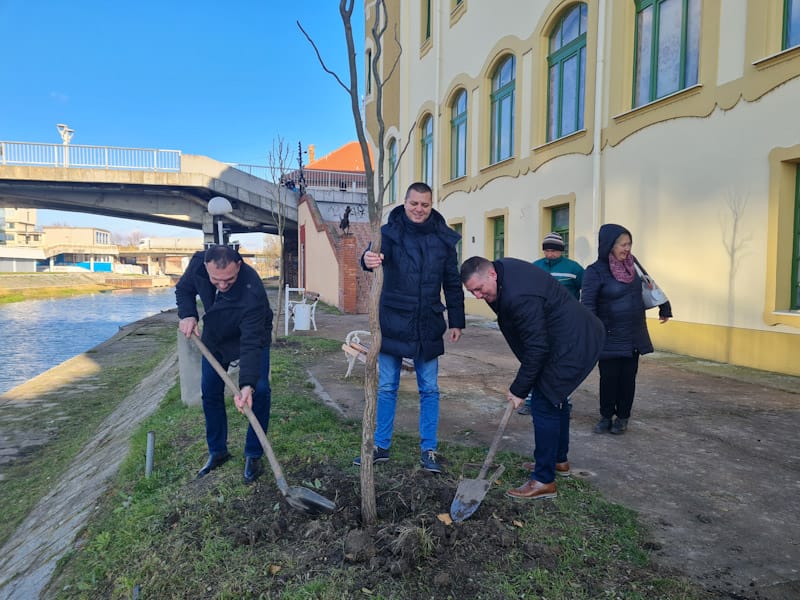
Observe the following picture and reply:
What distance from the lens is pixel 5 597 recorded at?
3270mm

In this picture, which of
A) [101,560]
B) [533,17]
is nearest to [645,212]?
[533,17]

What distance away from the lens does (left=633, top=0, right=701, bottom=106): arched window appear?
25.6ft

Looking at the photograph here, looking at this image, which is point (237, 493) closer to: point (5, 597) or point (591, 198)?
point (5, 597)

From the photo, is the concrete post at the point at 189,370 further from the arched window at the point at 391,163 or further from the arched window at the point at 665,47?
the arched window at the point at 391,163

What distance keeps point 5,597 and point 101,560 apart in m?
0.92

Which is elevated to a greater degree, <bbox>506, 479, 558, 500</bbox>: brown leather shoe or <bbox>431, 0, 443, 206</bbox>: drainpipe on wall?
<bbox>431, 0, 443, 206</bbox>: drainpipe on wall

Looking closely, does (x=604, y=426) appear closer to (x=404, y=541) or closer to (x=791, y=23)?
(x=404, y=541)

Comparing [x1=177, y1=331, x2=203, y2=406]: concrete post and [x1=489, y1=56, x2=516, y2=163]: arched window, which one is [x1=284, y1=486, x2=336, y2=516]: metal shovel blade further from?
[x1=489, y1=56, x2=516, y2=163]: arched window

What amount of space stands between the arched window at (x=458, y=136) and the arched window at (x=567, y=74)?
3.85 meters

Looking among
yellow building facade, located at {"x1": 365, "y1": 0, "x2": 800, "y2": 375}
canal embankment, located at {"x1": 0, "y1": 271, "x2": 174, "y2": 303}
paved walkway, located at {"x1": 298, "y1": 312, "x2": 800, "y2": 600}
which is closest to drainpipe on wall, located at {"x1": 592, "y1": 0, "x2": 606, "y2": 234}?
yellow building facade, located at {"x1": 365, "y1": 0, "x2": 800, "y2": 375}

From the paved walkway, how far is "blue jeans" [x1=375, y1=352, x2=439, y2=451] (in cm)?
84

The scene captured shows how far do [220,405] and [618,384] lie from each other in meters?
2.94

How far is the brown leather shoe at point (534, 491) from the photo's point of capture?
302cm

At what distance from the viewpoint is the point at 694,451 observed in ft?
12.9
